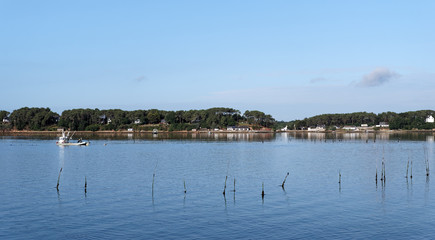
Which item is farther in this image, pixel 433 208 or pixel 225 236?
pixel 433 208

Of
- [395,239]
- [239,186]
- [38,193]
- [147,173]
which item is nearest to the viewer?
[395,239]

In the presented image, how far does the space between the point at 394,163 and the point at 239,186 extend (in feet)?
130

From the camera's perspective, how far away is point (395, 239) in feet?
98.8

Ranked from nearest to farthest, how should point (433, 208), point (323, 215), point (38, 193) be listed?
point (323, 215)
point (433, 208)
point (38, 193)

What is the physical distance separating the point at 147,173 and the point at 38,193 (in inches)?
787

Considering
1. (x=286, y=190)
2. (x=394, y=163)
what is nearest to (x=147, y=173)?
(x=286, y=190)

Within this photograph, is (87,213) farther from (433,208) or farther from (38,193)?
(433,208)

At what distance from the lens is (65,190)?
1913 inches

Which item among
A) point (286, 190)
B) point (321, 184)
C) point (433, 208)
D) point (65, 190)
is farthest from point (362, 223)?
point (65, 190)

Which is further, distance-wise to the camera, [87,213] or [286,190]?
[286,190]

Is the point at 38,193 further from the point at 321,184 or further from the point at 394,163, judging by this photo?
the point at 394,163

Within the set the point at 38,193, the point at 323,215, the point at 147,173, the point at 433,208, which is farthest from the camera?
the point at 147,173

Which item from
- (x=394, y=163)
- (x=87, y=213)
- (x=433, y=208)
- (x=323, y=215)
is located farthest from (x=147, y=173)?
(x=394, y=163)

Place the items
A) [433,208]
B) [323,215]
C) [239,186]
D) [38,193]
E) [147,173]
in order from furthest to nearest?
[147,173]
[239,186]
[38,193]
[433,208]
[323,215]
